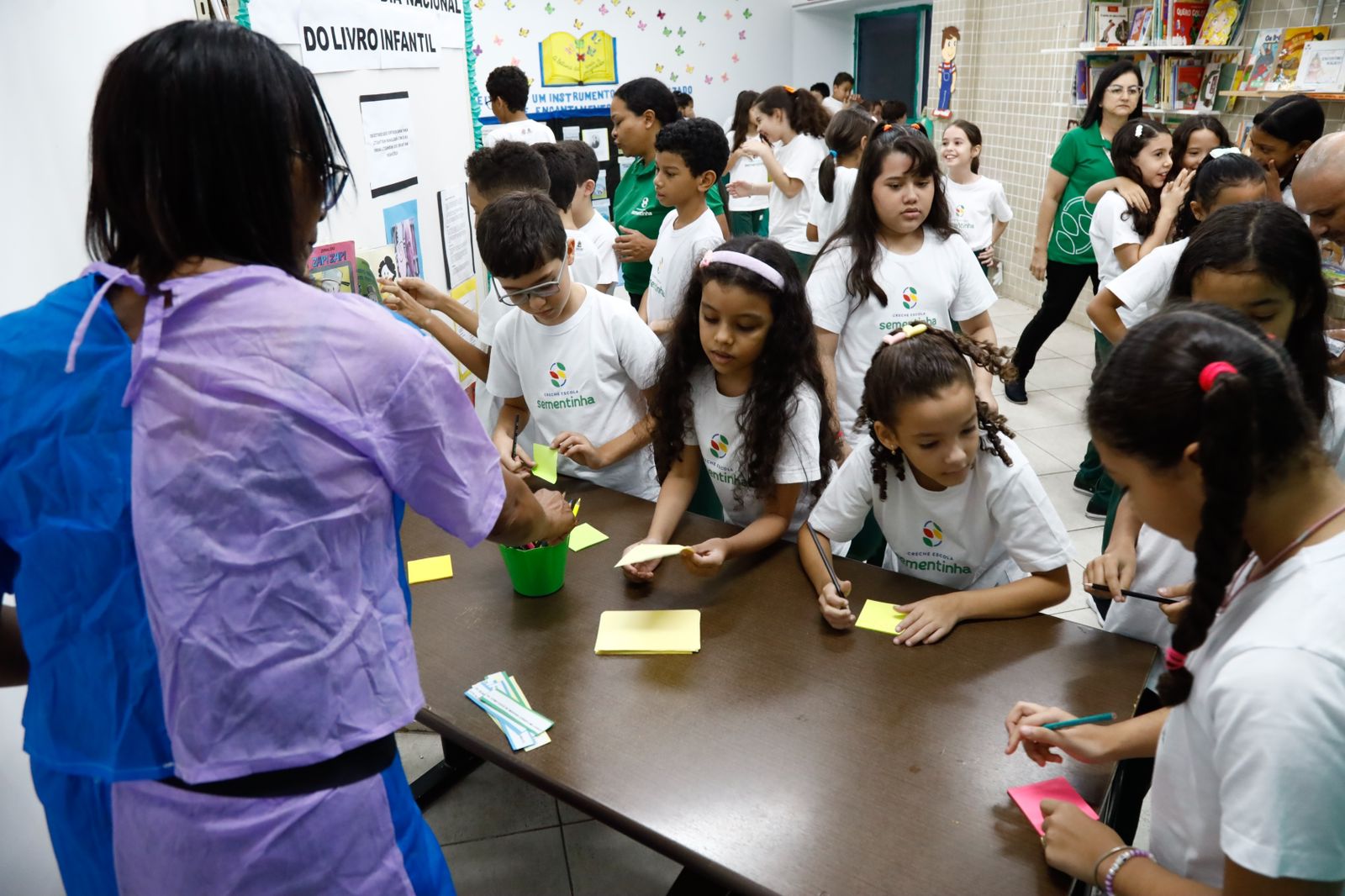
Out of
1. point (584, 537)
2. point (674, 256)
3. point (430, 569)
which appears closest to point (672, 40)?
point (674, 256)

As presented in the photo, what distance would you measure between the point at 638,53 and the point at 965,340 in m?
7.25

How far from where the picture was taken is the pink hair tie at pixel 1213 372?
2.45 ft

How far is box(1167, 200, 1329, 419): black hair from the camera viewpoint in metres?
1.44

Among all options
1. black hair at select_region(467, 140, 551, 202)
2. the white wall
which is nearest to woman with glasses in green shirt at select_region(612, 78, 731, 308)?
black hair at select_region(467, 140, 551, 202)

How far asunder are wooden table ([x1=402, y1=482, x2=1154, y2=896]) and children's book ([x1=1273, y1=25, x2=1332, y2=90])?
12.7 ft

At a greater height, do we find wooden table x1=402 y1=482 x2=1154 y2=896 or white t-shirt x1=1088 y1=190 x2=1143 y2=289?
white t-shirt x1=1088 y1=190 x2=1143 y2=289

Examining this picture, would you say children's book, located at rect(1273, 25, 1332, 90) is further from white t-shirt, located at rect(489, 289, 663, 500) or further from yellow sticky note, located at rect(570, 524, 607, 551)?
yellow sticky note, located at rect(570, 524, 607, 551)

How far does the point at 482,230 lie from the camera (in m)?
1.90

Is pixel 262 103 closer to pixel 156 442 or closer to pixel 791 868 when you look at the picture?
pixel 156 442

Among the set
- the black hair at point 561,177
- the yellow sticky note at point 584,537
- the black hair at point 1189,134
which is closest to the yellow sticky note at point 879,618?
the yellow sticky note at point 584,537

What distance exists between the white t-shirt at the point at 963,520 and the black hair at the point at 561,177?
176 centimetres

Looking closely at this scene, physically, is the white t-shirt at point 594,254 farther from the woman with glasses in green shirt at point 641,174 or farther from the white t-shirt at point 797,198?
the white t-shirt at point 797,198

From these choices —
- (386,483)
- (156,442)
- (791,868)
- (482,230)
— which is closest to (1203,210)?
(482,230)

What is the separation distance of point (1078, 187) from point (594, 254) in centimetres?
264
